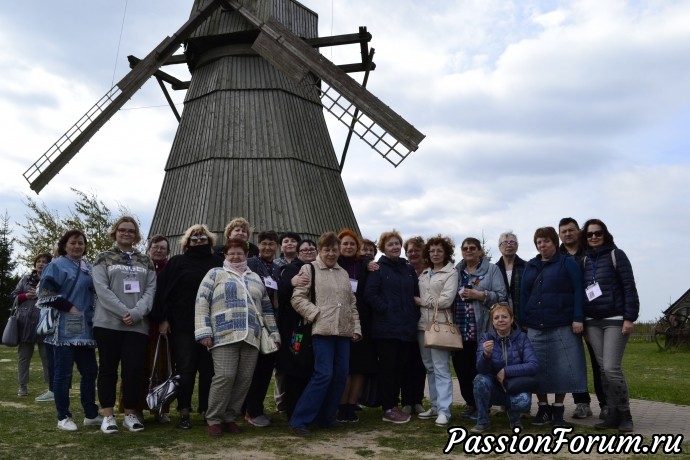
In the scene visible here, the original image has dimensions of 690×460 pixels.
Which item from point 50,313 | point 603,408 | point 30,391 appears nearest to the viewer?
point 50,313

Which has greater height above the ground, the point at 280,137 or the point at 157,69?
the point at 157,69

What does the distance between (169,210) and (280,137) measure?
2685 millimetres

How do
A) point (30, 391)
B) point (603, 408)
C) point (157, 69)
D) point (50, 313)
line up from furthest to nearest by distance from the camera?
point (157, 69) → point (30, 391) → point (603, 408) → point (50, 313)

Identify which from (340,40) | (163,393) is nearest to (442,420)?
(163,393)

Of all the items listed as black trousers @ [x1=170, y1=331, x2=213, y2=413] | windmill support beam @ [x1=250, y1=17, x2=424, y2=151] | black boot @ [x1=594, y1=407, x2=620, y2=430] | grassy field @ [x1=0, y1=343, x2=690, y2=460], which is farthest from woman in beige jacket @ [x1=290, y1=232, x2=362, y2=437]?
windmill support beam @ [x1=250, y1=17, x2=424, y2=151]

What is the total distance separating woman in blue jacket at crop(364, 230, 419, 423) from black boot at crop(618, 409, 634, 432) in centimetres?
181

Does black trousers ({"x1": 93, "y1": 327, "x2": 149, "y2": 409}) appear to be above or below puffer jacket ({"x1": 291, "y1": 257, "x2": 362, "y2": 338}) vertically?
below

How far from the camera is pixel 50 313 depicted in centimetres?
584

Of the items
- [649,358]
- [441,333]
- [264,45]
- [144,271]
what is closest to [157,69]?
[264,45]

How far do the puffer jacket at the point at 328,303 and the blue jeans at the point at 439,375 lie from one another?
705mm

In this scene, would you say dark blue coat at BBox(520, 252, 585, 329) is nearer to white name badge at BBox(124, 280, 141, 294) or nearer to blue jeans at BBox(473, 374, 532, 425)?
blue jeans at BBox(473, 374, 532, 425)

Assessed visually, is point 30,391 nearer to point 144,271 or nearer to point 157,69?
point 144,271

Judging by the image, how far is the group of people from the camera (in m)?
5.72

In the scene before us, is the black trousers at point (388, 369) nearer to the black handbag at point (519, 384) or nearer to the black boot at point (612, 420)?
the black handbag at point (519, 384)
